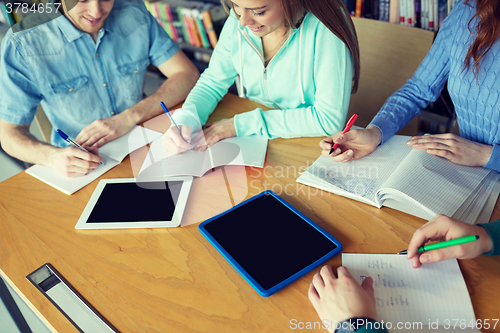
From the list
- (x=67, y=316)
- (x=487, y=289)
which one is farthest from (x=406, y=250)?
(x=67, y=316)

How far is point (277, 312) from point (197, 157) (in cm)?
54

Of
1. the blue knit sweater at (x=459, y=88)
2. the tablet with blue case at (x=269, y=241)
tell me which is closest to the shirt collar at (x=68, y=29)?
the tablet with blue case at (x=269, y=241)

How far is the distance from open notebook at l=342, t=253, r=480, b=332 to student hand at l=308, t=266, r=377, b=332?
2 cm

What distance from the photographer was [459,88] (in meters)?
1.00

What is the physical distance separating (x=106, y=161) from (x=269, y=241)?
0.61 metres

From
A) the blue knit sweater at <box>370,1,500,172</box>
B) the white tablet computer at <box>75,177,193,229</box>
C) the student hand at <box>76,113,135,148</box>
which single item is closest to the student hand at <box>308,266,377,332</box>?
the white tablet computer at <box>75,177,193,229</box>

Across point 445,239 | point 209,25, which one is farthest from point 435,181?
point 209,25

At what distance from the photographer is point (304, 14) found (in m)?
1.10

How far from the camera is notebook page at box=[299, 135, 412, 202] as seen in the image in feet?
2.83

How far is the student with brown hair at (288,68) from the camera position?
105cm

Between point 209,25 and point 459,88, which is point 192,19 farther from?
point 459,88

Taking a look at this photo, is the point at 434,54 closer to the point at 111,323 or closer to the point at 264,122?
the point at 264,122

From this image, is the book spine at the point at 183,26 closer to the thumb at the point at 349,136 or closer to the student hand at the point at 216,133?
the student hand at the point at 216,133

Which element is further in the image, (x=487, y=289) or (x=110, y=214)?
(x=110, y=214)
